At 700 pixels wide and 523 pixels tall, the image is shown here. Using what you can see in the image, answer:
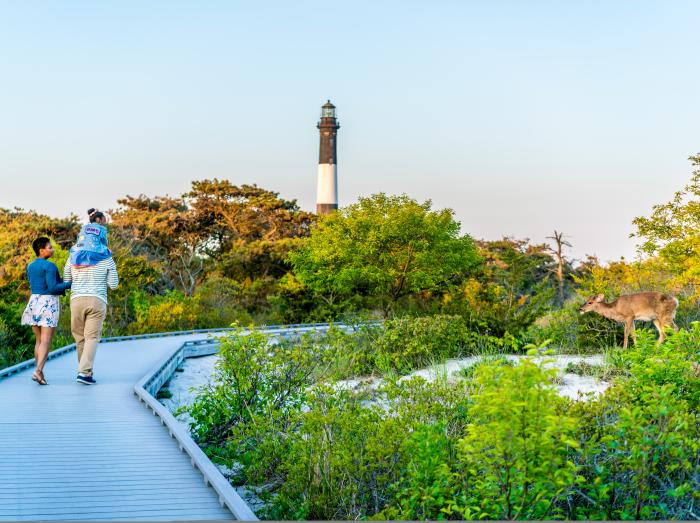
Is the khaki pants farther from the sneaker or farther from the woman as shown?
the sneaker

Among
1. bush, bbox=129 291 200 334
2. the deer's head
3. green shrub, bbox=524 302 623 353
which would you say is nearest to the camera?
the deer's head

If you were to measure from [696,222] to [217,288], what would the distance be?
17000 millimetres

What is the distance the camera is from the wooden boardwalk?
6.10 meters

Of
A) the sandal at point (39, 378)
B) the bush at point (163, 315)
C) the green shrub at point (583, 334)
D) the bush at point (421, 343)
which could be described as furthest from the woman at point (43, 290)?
the bush at point (163, 315)

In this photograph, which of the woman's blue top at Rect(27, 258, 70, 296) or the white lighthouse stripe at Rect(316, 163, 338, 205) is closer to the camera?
the woman's blue top at Rect(27, 258, 70, 296)

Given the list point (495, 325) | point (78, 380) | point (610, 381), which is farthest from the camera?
point (495, 325)

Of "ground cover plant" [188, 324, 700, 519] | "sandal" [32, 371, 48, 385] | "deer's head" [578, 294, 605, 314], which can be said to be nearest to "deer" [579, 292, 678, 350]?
"deer's head" [578, 294, 605, 314]

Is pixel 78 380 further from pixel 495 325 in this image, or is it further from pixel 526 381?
pixel 495 325

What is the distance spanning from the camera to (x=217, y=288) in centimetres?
3141

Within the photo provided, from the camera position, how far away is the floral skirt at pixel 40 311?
10516 millimetres

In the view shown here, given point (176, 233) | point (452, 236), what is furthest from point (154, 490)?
point (176, 233)

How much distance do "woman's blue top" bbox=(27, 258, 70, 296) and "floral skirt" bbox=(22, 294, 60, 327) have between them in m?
0.08

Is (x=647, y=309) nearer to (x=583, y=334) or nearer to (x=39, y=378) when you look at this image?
(x=583, y=334)

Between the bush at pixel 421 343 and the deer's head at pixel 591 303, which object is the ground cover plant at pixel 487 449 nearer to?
the bush at pixel 421 343
